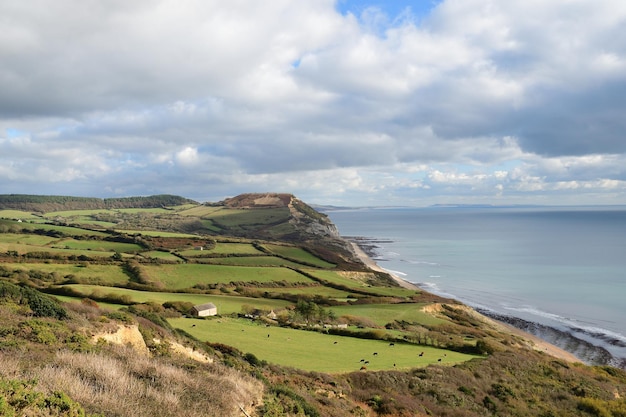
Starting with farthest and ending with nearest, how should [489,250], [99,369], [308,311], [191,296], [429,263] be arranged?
[489,250]
[429,263]
[191,296]
[308,311]
[99,369]

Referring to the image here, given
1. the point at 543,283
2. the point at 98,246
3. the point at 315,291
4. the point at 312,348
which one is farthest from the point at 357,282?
the point at 98,246

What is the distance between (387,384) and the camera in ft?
80.6

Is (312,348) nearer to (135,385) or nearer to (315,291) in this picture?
(135,385)

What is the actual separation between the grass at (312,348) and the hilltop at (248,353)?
7.8 inches

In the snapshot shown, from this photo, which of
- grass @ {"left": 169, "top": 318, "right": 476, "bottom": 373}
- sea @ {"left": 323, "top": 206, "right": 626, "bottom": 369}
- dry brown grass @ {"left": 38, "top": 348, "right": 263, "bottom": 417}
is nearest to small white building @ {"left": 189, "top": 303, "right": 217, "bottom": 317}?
grass @ {"left": 169, "top": 318, "right": 476, "bottom": 373}

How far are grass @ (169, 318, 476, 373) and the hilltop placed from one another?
20 centimetres

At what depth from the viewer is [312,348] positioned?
32.4m

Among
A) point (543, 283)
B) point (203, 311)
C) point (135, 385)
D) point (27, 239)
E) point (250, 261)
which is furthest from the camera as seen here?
point (543, 283)

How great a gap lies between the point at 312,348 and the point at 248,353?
340 inches

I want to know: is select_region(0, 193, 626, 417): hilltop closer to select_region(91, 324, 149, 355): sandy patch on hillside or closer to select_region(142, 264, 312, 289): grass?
select_region(91, 324, 149, 355): sandy patch on hillside

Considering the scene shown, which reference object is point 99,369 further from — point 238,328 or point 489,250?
point 489,250

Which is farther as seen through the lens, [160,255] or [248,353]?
[160,255]

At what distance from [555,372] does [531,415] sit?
12887 millimetres

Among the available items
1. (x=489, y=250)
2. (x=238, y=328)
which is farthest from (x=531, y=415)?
(x=489, y=250)
